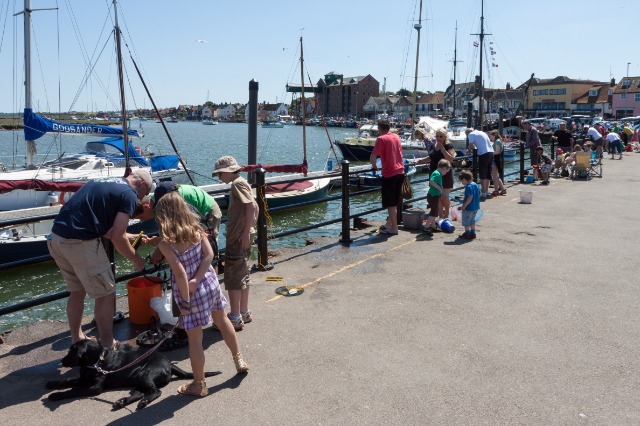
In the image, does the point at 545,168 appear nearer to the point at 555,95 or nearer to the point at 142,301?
the point at 142,301

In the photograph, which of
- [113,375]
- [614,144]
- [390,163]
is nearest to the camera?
[113,375]

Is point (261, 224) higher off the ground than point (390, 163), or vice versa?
point (390, 163)

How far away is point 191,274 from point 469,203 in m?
5.78

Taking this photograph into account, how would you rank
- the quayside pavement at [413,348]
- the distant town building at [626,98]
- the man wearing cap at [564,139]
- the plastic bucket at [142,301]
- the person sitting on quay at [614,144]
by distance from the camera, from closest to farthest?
the quayside pavement at [413,348] < the plastic bucket at [142,301] < the man wearing cap at [564,139] < the person sitting on quay at [614,144] < the distant town building at [626,98]

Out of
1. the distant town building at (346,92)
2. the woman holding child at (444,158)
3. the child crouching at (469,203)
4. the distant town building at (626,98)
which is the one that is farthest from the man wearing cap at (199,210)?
the distant town building at (346,92)

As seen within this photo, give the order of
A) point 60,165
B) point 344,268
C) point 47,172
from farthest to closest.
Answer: point 60,165, point 47,172, point 344,268

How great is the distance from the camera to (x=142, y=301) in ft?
17.1

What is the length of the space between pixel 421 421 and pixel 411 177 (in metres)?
29.4

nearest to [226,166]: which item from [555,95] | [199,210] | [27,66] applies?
[199,210]

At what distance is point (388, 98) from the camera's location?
163 metres

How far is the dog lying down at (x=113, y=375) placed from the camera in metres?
3.85

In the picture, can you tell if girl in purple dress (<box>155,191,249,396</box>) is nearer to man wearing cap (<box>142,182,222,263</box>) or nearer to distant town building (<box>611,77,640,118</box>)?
man wearing cap (<box>142,182,222,263</box>)

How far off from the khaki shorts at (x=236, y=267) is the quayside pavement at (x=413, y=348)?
458mm

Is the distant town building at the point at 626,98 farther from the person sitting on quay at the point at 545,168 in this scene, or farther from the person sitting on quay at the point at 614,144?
the person sitting on quay at the point at 545,168
